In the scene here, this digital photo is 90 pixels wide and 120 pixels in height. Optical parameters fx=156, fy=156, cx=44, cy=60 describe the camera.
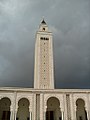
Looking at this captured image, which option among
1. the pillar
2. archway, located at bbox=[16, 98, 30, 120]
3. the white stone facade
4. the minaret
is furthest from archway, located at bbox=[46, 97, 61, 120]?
the minaret

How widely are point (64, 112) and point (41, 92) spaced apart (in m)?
4.47

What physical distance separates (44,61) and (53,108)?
11.8 m

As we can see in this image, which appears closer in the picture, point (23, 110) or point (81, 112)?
point (23, 110)

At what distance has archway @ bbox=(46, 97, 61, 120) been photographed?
26.5 m

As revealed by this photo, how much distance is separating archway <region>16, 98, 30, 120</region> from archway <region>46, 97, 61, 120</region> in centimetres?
373

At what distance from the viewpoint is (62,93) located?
24281 millimetres

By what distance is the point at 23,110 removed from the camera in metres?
26.1

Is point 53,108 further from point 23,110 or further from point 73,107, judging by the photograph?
point 23,110

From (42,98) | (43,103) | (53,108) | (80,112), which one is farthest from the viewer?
(80,112)

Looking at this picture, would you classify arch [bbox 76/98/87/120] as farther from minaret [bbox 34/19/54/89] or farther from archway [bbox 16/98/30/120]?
archway [bbox 16/98/30/120]

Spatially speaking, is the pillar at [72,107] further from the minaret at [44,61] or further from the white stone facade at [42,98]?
the minaret at [44,61]

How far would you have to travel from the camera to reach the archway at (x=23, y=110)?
25.6 m

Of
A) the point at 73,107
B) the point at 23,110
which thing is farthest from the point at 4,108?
the point at 73,107

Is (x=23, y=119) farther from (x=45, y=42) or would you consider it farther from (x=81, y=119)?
(x=45, y=42)
